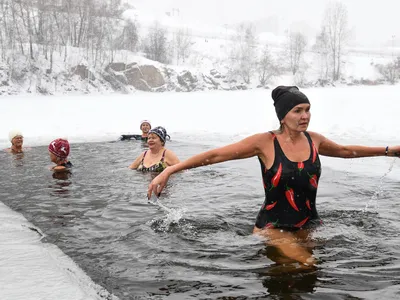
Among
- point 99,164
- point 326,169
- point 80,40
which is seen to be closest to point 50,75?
point 80,40

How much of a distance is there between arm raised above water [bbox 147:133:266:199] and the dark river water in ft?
2.11

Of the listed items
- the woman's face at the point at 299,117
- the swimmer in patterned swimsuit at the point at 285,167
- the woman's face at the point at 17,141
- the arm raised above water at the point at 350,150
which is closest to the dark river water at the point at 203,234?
the swimmer in patterned swimsuit at the point at 285,167

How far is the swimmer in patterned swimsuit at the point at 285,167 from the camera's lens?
3523mm

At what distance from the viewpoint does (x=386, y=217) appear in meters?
4.91

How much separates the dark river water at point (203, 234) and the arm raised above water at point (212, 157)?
2.11 ft

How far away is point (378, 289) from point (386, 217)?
2.26 m

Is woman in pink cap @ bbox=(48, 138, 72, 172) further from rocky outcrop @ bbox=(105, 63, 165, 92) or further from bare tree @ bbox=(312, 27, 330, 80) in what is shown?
bare tree @ bbox=(312, 27, 330, 80)

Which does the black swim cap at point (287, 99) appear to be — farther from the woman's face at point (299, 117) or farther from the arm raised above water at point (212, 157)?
the arm raised above water at point (212, 157)

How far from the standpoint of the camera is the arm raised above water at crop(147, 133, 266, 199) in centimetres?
346

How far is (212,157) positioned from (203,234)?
112cm

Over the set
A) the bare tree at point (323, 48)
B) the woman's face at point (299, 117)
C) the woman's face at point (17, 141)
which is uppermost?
the bare tree at point (323, 48)

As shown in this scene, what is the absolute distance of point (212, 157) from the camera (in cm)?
352

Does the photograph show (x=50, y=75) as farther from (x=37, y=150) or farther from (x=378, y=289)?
(x=378, y=289)

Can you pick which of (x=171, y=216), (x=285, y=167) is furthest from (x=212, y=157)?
(x=171, y=216)
